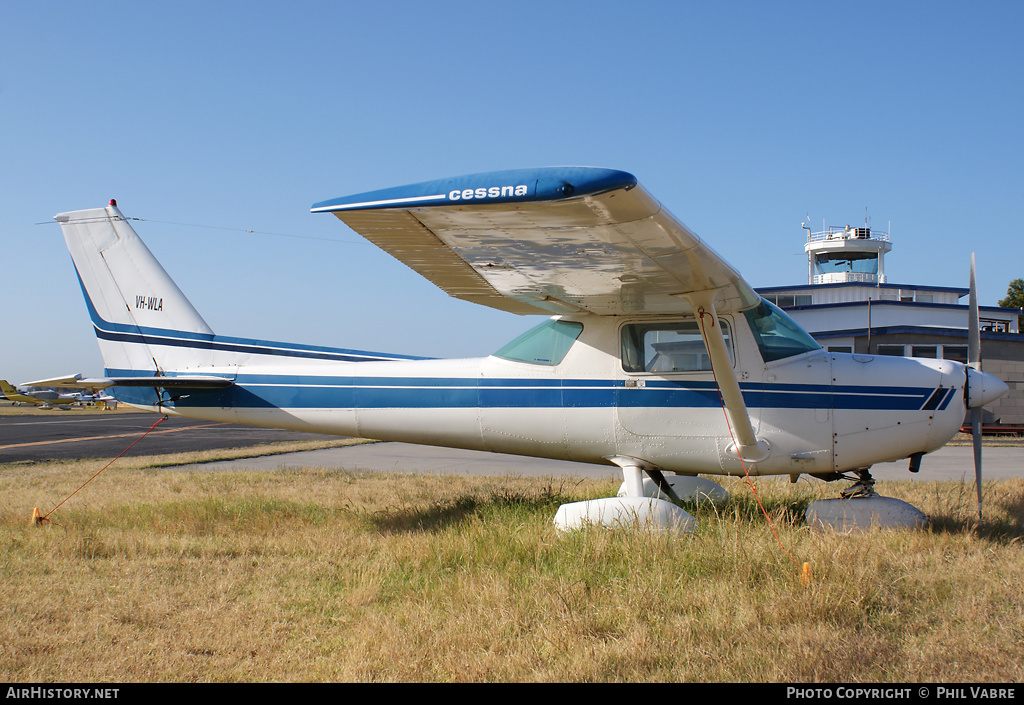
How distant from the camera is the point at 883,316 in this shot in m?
26.2

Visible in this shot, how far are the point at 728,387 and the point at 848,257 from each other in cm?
3268

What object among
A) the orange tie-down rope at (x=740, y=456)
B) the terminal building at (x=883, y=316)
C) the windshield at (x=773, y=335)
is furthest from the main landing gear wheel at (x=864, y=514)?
the terminal building at (x=883, y=316)

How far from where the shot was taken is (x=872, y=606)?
3.99 metres

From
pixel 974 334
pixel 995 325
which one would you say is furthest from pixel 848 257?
pixel 974 334

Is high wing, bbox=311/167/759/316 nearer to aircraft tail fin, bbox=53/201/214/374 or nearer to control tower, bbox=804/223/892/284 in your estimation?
aircraft tail fin, bbox=53/201/214/374

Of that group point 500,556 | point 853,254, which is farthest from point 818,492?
point 853,254

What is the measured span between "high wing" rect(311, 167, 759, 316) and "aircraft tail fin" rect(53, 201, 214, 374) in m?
3.36

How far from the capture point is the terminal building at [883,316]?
2219 centimetres

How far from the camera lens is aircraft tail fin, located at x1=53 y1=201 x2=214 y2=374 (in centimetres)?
771

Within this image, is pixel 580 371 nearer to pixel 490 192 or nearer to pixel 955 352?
pixel 490 192

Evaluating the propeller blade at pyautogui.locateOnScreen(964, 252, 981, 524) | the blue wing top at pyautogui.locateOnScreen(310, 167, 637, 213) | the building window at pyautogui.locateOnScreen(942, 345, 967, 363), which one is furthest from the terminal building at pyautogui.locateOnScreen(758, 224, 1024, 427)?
the blue wing top at pyautogui.locateOnScreen(310, 167, 637, 213)

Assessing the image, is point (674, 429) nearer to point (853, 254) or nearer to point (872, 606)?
point (872, 606)

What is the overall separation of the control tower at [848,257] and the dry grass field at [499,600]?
96.9ft
